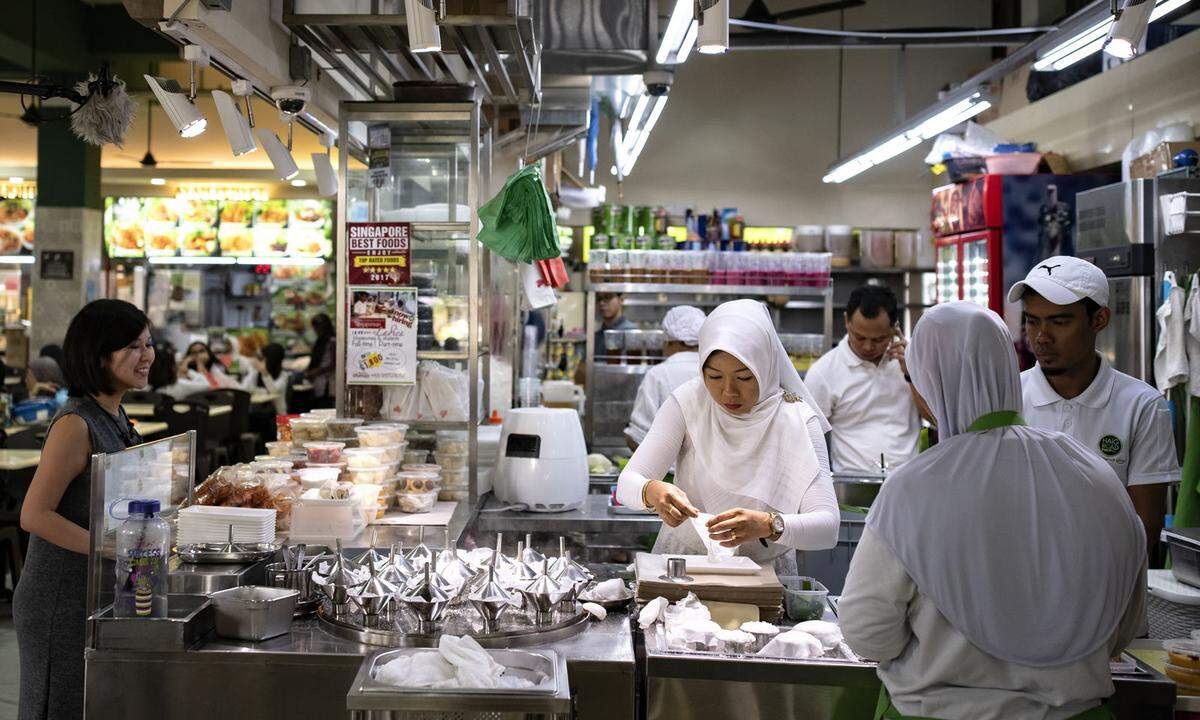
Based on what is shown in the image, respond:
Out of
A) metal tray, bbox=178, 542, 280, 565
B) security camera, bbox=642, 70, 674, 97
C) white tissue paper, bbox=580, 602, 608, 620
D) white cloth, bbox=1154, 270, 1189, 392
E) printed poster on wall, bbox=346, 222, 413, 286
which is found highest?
security camera, bbox=642, 70, 674, 97

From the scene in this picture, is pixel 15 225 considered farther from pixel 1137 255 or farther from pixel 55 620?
pixel 1137 255

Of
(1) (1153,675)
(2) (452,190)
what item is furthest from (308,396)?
(1) (1153,675)

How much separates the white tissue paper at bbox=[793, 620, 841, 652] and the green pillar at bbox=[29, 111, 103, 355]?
10.4 m

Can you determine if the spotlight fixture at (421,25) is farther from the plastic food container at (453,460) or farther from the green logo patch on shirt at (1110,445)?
the green logo patch on shirt at (1110,445)

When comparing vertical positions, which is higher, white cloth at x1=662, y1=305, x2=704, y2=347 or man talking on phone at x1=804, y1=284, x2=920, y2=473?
white cloth at x1=662, y1=305, x2=704, y2=347

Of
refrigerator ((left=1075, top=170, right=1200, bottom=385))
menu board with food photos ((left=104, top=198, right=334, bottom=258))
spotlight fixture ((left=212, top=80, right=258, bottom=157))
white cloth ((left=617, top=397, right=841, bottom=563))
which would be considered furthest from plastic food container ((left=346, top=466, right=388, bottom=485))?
menu board with food photos ((left=104, top=198, right=334, bottom=258))

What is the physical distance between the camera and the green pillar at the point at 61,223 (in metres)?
11.0

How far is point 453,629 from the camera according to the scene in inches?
104

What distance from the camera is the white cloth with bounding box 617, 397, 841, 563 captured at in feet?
10.7

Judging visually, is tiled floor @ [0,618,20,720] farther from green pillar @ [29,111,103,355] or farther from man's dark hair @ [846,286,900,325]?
green pillar @ [29,111,103,355]

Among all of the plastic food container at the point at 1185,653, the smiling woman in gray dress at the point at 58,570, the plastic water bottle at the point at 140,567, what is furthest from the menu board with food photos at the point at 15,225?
the plastic food container at the point at 1185,653

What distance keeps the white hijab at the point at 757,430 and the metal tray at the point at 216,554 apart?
1.44 metres

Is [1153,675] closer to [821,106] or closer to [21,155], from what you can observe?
[821,106]

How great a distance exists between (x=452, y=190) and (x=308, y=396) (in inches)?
269
